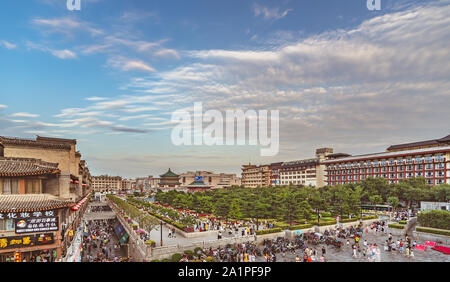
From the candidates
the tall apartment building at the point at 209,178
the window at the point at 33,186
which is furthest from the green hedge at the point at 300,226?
the tall apartment building at the point at 209,178

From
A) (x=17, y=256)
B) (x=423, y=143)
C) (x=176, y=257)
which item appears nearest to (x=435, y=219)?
(x=176, y=257)

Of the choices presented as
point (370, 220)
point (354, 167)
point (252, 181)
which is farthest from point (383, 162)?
point (252, 181)

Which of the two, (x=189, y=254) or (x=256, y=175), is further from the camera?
(x=256, y=175)

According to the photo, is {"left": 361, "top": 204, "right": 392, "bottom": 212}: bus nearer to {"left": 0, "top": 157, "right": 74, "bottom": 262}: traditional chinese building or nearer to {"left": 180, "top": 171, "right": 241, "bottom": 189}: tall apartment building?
{"left": 0, "top": 157, "right": 74, "bottom": 262}: traditional chinese building

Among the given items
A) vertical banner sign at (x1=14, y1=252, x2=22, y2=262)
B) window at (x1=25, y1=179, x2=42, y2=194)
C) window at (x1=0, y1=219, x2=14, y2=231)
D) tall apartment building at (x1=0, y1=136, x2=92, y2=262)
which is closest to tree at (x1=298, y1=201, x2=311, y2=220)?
tall apartment building at (x1=0, y1=136, x2=92, y2=262)

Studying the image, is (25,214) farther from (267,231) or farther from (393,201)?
(393,201)

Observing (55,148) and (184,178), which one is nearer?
(55,148)
